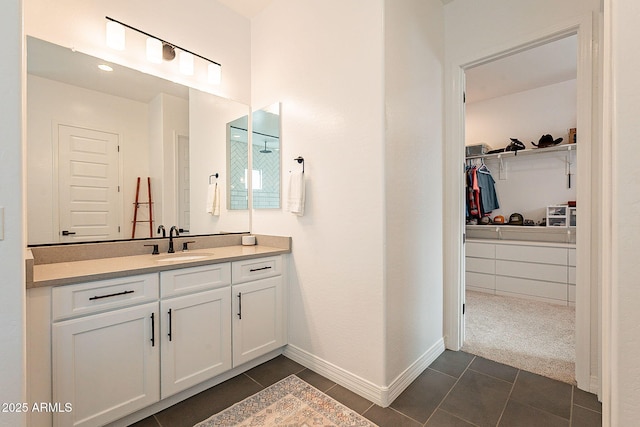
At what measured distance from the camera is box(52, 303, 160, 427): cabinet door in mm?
1286

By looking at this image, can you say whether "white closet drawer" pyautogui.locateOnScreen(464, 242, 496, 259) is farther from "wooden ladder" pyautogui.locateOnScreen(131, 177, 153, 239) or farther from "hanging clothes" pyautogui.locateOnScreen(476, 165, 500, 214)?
"wooden ladder" pyautogui.locateOnScreen(131, 177, 153, 239)

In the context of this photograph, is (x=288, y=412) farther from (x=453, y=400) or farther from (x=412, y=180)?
(x=412, y=180)

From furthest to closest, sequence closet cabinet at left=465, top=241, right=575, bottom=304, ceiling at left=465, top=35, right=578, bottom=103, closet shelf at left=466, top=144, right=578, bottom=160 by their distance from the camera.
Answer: closet shelf at left=466, top=144, right=578, bottom=160 → closet cabinet at left=465, top=241, right=575, bottom=304 → ceiling at left=465, top=35, right=578, bottom=103

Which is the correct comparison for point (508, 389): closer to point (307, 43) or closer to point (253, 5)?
point (307, 43)

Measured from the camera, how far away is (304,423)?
153 centimetres

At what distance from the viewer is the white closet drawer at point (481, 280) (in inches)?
154

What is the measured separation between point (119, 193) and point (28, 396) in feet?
3.92

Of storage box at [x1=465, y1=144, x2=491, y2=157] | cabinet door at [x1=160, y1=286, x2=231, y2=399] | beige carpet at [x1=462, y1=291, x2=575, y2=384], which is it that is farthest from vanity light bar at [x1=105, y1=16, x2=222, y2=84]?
storage box at [x1=465, y1=144, x2=491, y2=157]

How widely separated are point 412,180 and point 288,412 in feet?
5.50

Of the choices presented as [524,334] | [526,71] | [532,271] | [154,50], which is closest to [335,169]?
[154,50]

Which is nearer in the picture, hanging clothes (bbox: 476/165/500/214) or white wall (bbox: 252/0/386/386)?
white wall (bbox: 252/0/386/386)

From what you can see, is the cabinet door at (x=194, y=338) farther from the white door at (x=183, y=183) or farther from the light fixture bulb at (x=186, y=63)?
the light fixture bulb at (x=186, y=63)

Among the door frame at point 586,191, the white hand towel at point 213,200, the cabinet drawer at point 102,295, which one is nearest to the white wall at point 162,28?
the white hand towel at point 213,200

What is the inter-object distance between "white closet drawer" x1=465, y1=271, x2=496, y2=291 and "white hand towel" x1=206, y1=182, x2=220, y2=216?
12.1 ft
